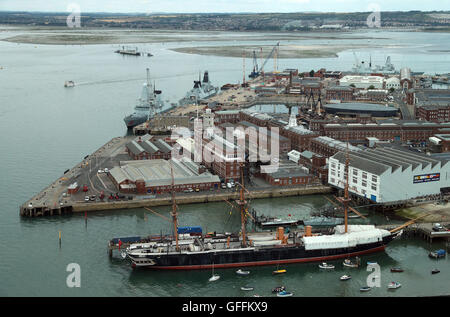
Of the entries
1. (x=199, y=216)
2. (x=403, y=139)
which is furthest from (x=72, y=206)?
(x=403, y=139)

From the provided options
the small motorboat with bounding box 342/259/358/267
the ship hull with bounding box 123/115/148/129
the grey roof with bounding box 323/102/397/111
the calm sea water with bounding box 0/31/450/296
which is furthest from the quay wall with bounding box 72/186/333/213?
the grey roof with bounding box 323/102/397/111

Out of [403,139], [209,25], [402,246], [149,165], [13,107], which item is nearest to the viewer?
[402,246]

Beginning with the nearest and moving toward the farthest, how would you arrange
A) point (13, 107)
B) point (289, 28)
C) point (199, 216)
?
point (199, 216) → point (13, 107) → point (289, 28)

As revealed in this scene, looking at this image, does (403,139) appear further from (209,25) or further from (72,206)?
(209,25)

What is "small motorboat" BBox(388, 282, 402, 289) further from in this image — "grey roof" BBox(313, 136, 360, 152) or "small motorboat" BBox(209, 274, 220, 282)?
"grey roof" BBox(313, 136, 360, 152)

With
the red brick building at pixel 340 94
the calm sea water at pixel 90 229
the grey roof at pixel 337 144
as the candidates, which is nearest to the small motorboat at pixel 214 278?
the calm sea water at pixel 90 229

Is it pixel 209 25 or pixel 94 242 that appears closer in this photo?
pixel 94 242

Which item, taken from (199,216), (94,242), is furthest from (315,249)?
(94,242)

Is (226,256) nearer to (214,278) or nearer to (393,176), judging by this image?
(214,278)
